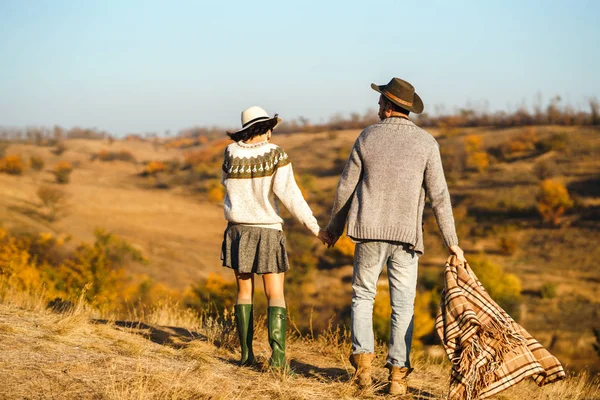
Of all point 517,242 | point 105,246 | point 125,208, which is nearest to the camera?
point 105,246

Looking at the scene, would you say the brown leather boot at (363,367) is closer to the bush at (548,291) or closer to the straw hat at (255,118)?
the straw hat at (255,118)

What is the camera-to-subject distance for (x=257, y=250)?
4.91 metres

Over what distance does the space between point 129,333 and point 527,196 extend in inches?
1921

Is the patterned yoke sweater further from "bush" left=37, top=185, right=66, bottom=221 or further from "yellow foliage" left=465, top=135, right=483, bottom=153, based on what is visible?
"yellow foliage" left=465, top=135, right=483, bottom=153

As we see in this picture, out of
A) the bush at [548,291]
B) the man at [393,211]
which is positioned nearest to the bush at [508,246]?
the bush at [548,291]

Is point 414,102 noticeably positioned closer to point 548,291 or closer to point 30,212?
point 548,291

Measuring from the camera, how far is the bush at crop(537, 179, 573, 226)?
45.5 metres

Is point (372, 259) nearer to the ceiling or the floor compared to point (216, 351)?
nearer to the ceiling

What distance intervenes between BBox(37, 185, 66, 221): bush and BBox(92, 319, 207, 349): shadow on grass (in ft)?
137

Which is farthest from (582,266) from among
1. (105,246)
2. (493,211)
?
(105,246)

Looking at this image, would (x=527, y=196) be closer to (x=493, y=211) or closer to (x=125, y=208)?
(x=493, y=211)

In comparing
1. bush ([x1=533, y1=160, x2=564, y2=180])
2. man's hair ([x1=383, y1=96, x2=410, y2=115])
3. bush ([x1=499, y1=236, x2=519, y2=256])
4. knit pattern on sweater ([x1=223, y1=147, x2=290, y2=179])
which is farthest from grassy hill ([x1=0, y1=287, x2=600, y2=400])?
bush ([x1=533, y1=160, x2=564, y2=180])

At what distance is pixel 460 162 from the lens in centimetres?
6197

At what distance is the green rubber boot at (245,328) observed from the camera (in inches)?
201
